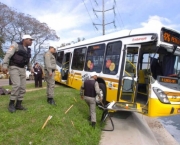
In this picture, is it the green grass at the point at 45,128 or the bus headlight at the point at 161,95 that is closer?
the green grass at the point at 45,128

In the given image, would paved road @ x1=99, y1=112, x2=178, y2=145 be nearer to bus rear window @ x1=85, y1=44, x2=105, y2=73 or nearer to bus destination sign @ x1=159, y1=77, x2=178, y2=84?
bus destination sign @ x1=159, y1=77, x2=178, y2=84

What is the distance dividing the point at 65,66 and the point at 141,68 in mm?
5578

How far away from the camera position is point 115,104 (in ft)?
20.0

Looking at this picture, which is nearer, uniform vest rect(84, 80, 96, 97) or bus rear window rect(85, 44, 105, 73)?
uniform vest rect(84, 80, 96, 97)

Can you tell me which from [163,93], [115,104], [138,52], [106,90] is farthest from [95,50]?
[163,93]

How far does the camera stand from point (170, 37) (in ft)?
19.7

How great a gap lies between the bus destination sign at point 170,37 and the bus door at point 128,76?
927 mm

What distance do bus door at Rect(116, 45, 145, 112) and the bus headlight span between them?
844mm

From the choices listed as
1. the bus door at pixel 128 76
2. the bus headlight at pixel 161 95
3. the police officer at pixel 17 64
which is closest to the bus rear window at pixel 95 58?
the bus door at pixel 128 76

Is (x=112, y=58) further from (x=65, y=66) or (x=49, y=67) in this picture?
(x=65, y=66)

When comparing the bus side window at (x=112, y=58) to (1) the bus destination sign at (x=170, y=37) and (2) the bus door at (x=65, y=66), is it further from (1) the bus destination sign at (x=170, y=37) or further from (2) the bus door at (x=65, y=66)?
(2) the bus door at (x=65, y=66)

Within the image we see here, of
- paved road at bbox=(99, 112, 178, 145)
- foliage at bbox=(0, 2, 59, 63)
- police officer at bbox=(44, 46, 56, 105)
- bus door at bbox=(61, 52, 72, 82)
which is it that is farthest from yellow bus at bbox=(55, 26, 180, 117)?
foliage at bbox=(0, 2, 59, 63)

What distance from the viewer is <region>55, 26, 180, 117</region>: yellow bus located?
5707 mm

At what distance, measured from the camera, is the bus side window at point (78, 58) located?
9559mm
